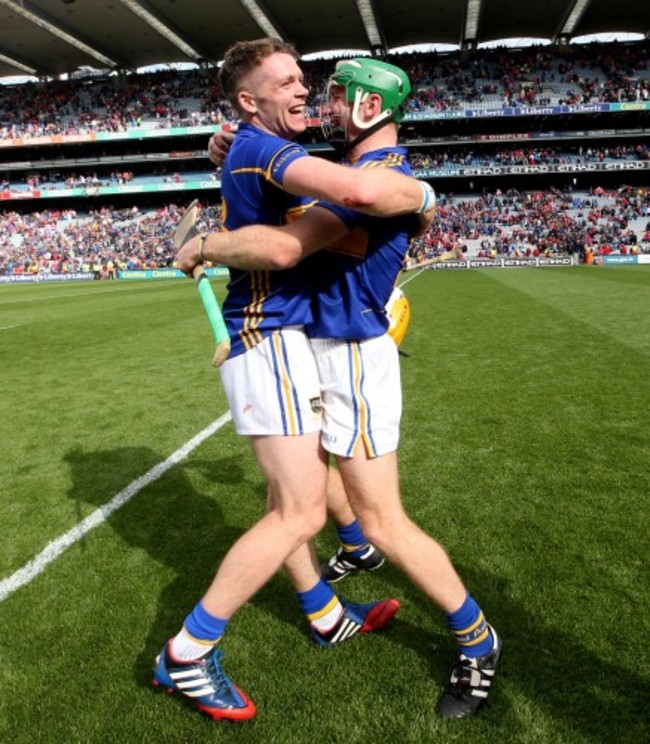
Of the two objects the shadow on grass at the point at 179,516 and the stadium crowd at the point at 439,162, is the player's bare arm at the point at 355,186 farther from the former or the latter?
the stadium crowd at the point at 439,162

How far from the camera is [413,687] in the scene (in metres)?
2.55

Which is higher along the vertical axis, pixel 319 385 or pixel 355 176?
pixel 355 176

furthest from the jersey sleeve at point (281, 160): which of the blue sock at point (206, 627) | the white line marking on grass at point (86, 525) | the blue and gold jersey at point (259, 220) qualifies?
the white line marking on grass at point (86, 525)

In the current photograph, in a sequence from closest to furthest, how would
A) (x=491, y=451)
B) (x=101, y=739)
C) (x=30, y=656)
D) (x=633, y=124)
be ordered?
(x=101, y=739) < (x=30, y=656) < (x=491, y=451) < (x=633, y=124)

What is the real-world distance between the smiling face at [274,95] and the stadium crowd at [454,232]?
1444 inches

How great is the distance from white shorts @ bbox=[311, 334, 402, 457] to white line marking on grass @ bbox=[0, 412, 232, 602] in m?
2.11

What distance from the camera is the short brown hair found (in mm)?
2359

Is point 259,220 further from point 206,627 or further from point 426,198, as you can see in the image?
point 206,627

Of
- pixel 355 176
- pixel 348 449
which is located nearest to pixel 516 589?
pixel 348 449

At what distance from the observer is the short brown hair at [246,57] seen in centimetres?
236

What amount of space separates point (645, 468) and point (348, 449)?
10.7ft

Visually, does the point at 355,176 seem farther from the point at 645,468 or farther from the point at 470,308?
the point at 470,308

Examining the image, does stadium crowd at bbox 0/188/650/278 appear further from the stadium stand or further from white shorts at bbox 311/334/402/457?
white shorts at bbox 311/334/402/457

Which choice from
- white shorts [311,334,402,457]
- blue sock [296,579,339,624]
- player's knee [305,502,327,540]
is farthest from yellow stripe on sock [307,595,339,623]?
white shorts [311,334,402,457]
